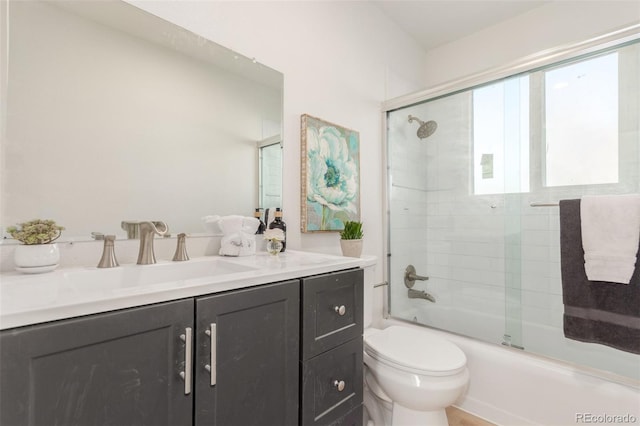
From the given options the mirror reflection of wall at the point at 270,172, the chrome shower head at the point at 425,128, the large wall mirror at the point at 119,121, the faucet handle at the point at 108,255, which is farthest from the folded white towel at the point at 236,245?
the chrome shower head at the point at 425,128

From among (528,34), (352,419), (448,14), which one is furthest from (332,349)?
(528,34)

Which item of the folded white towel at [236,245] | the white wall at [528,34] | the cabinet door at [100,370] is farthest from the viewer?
the white wall at [528,34]

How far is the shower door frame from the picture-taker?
4.68 ft

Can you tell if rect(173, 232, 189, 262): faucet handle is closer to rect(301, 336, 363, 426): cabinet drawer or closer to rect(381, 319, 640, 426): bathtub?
rect(301, 336, 363, 426): cabinet drawer

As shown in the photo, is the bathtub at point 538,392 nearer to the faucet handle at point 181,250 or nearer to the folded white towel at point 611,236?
the folded white towel at point 611,236

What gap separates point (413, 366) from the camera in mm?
1260

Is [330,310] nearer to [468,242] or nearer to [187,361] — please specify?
[187,361]

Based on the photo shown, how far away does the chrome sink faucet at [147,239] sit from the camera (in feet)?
3.30

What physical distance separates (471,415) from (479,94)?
6.08 feet

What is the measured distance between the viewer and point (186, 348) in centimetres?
68

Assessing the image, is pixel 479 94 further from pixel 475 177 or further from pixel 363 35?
pixel 363 35

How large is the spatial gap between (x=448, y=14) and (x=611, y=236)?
1.89 metres

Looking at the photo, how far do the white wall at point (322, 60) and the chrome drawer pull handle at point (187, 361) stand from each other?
91cm

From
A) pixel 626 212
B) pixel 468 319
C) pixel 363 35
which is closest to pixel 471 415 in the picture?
pixel 468 319
